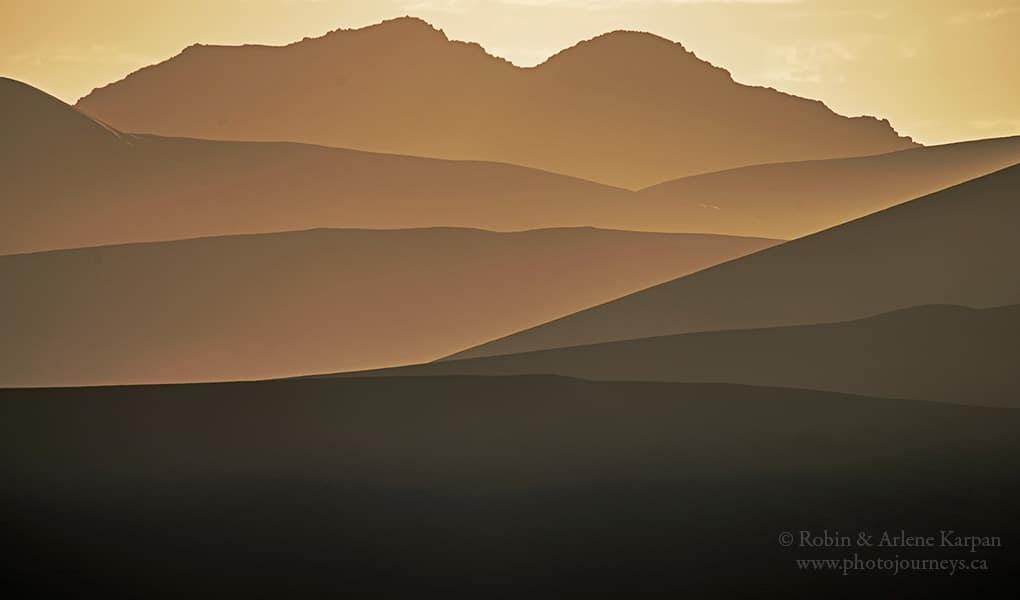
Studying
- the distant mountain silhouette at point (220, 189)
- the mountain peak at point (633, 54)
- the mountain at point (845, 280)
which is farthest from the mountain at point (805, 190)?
the mountain peak at point (633, 54)

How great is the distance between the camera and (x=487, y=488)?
2772 centimetres

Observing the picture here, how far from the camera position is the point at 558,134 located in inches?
5364

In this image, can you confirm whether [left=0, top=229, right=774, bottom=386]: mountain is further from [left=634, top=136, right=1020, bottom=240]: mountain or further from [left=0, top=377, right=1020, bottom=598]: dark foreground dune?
[left=634, top=136, right=1020, bottom=240]: mountain

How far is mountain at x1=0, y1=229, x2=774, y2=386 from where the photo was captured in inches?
1821

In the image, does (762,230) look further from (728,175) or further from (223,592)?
(223,592)

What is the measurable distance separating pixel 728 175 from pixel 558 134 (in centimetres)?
5188

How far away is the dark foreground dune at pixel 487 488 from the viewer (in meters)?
22.9

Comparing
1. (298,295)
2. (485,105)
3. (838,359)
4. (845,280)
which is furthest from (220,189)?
(485,105)

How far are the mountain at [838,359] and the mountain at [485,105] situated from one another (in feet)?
235

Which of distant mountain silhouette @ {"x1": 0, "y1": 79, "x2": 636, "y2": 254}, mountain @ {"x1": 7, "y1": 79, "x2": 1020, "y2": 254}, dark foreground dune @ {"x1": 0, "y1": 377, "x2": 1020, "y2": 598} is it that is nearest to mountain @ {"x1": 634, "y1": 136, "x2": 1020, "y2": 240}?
mountain @ {"x1": 7, "y1": 79, "x2": 1020, "y2": 254}

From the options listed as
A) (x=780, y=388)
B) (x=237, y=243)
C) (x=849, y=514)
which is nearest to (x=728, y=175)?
(x=237, y=243)

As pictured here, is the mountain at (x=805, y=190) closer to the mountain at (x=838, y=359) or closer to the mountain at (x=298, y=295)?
the mountain at (x=298, y=295)

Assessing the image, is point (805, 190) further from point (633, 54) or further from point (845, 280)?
point (633, 54)

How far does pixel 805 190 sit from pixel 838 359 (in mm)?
51248
